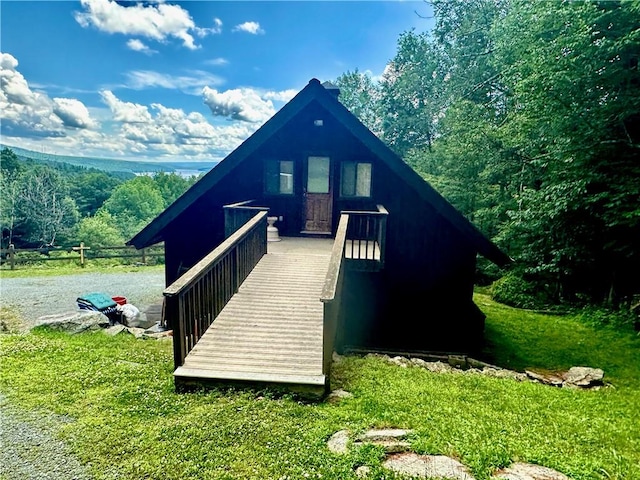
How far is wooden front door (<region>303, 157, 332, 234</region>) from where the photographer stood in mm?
9656

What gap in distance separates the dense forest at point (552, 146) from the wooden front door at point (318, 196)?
5.70m

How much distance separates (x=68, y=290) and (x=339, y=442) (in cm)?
1619

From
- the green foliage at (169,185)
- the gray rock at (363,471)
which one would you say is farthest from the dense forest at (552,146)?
the green foliage at (169,185)

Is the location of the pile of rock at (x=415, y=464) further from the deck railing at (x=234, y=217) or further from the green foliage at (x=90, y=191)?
the green foliage at (x=90, y=191)

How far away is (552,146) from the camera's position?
1026 cm

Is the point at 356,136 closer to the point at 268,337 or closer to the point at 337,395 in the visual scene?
the point at 268,337

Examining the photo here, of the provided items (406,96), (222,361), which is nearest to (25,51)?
(222,361)

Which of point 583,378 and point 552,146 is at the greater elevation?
point 552,146

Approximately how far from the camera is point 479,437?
133 inches

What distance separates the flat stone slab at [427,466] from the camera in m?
2.83

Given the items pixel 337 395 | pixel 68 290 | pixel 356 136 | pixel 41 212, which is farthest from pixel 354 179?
pixel 41 212

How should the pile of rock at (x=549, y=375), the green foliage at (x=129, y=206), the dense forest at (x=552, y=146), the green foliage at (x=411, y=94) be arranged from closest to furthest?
the pile of rock at (x=549, y=375) → the dense forest at (x=552, y=146) → the green foliage at (x=411, y=94) → the green foliage at (x=129, y=206)

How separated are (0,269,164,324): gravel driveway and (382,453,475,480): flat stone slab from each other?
463 inches

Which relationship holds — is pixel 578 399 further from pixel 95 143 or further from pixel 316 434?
pixel 95 143
